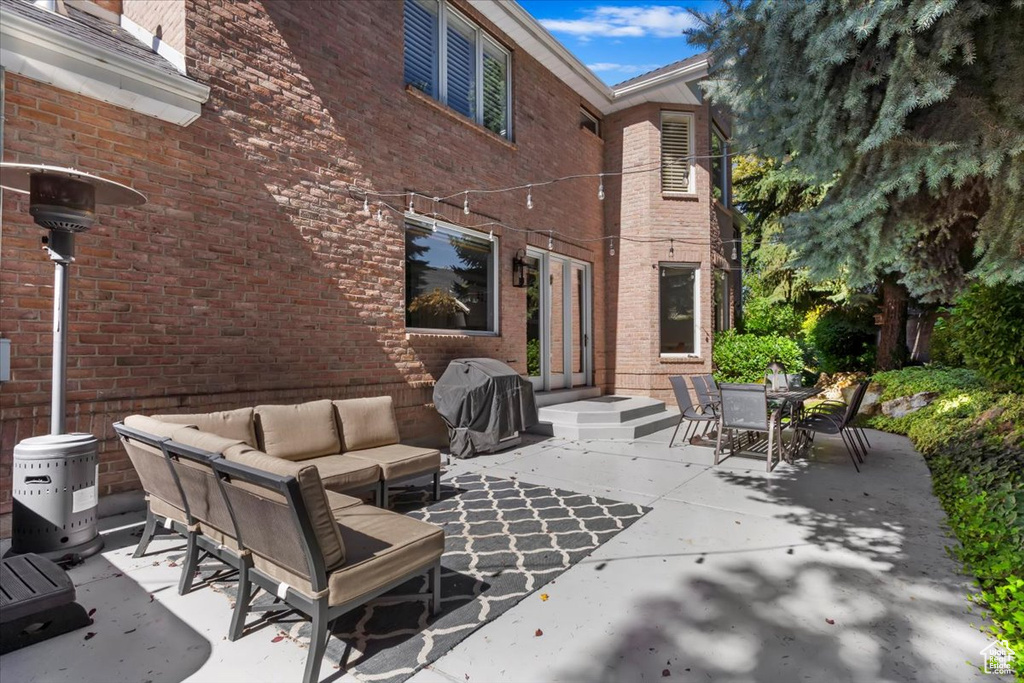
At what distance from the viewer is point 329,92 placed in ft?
19.2

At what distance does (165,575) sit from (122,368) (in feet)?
6.41

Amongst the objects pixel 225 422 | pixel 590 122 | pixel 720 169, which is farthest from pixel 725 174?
pixel 225 422

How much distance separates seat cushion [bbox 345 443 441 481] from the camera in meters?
4.30

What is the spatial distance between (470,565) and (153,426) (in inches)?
89.7

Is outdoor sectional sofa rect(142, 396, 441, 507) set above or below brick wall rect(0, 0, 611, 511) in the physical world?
below

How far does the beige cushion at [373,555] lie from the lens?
7.22 feet

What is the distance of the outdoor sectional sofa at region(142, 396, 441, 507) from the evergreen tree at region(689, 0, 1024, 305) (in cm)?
372

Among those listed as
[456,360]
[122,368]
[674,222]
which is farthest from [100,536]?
[674,222]

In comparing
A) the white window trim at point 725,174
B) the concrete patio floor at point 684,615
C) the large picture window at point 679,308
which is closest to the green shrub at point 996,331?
the concrete patio floor at point 684,615

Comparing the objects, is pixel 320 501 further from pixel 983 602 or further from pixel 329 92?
pixel 329 92

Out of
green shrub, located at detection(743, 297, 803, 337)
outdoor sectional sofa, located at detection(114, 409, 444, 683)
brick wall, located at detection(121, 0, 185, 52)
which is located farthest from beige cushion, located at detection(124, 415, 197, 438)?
green shrub, located at detection(743, 297, 803, 337)

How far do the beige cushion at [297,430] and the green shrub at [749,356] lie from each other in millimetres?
9121

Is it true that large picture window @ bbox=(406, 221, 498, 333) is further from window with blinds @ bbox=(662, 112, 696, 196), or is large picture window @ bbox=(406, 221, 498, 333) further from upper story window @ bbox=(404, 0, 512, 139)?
window with blinds @ bbox=(662, 112, 696, 196)

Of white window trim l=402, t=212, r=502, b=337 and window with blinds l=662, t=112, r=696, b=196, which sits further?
window with blinds l=662, t=112, r=696, b=196
